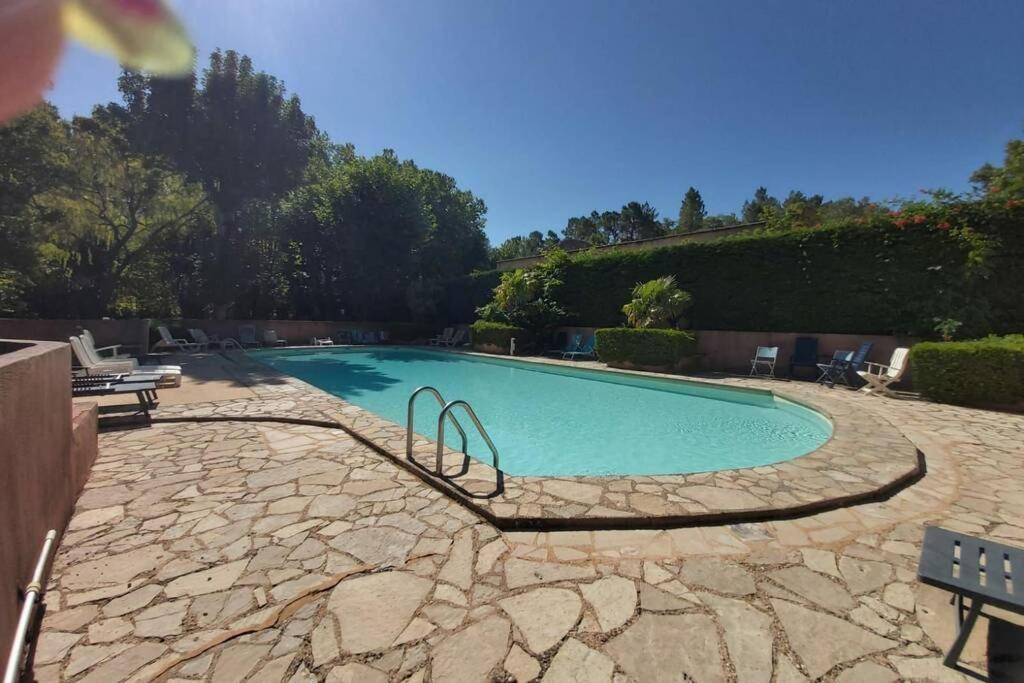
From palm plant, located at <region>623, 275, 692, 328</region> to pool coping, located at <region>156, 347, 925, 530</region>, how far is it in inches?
268

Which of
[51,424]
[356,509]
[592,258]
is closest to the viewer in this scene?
[51,424]

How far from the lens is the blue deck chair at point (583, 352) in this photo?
13.9 meters

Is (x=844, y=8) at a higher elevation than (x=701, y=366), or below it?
higher

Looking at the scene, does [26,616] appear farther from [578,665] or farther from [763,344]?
[763,344]

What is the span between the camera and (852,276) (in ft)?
32.7

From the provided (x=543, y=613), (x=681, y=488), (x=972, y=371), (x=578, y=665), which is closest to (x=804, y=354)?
(x=972, y=371)

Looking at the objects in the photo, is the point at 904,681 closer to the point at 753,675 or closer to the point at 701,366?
the point at 753,675

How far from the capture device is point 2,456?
1644 mm

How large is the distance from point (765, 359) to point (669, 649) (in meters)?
10.8

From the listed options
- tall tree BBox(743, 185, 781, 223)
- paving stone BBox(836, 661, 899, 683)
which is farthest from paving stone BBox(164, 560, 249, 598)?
tall tree BBox(743, 185, 781, 223)

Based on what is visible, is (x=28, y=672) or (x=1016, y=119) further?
(x=1016, y=119)

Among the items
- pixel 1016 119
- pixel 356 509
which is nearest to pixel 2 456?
pixel 356 509

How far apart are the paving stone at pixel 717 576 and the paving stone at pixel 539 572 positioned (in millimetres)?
558

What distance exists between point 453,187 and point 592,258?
17.2m
